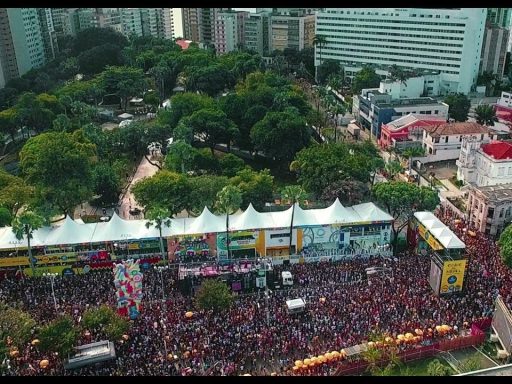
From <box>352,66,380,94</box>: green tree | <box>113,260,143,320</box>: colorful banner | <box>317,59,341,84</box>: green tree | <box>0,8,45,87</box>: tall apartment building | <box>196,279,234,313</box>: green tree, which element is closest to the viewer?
<box>196,279,234,313</box>: green tree

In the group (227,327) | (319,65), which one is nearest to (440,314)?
(227,327)

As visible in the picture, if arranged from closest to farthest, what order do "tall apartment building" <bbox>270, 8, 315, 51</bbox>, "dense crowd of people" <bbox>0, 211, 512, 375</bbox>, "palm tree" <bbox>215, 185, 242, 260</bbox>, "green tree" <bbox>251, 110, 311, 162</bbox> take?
"dense crowd of people" <bbox>0, 211, 512, 375</bbox>
"palm tree" <bbox>215, 185, 242, 260</bbox>
"green tree" <bbox>251, 110, 311, 162</bbox>
"tall apartment building" <bbox>270, 8, 315, 51</bbox>

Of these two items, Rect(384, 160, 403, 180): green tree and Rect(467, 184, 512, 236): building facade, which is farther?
Rect(384, 160, 403, 180): green tree

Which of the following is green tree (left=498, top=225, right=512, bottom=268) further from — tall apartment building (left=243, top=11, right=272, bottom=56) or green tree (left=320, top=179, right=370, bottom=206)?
tall apartment building (left=243, top=11, right=272, bottom=56)

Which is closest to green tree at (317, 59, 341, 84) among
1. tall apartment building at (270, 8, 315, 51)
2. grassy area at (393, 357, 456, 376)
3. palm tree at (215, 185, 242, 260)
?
tall apartment building at (270, 8, 315, 51)

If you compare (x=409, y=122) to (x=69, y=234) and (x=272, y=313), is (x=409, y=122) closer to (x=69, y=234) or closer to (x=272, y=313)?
(x=272, y=313)

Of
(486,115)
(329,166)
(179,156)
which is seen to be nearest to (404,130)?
(486,115)

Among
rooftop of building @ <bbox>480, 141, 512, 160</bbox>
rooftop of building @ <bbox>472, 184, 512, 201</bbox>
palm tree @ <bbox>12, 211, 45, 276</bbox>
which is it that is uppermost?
palm tree @ <bbox>12, 211, 45, 276</bbox>
